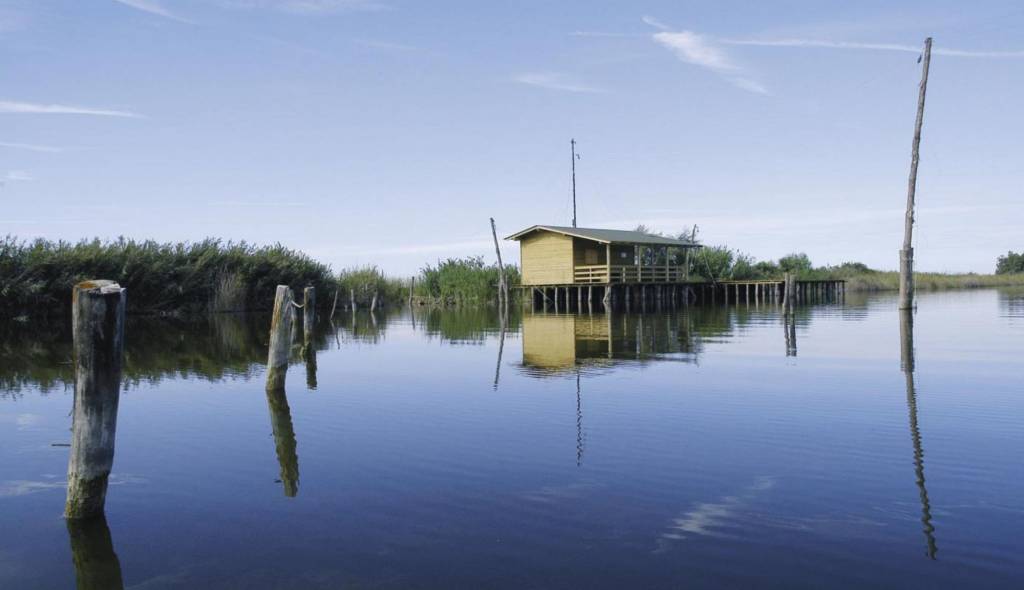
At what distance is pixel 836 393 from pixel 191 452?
8.38 meters

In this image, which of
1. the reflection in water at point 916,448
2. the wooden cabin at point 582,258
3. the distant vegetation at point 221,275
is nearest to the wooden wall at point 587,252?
the wooden cabin at point 582,258

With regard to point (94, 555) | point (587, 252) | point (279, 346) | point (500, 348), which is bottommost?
point (94, 555)

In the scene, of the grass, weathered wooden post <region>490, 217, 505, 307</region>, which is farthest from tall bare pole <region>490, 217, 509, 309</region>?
the grass

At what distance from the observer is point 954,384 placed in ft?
40.3

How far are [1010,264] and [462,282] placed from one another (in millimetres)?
87942

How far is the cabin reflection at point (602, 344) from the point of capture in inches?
653

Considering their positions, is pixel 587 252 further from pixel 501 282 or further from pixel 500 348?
pixel 500 348

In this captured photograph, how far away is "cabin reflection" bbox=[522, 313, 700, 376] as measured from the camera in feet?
54.4

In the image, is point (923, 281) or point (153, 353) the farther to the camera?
point (923, 281)

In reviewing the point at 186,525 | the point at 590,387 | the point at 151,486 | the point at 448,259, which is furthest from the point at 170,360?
the point at 448,259

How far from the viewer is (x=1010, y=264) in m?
109

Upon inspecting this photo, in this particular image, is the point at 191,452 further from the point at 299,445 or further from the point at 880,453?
the point at 880,453

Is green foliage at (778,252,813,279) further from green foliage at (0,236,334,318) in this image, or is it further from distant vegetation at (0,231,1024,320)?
green foliage at (0,236,334,318)

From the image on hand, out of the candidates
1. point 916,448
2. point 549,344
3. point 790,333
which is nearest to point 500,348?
point 549,344
